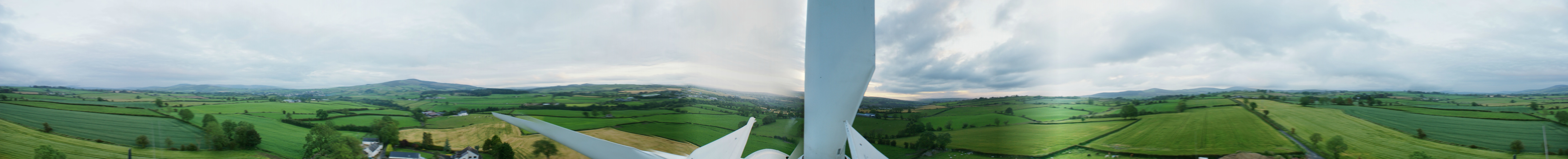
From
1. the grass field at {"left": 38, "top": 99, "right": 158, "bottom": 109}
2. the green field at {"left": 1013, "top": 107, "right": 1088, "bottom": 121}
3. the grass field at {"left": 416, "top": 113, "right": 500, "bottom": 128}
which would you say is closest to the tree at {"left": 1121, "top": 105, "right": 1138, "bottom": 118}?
the green field at {"left": 1013, "top": 107, "right": 1088, "bottom": 121}

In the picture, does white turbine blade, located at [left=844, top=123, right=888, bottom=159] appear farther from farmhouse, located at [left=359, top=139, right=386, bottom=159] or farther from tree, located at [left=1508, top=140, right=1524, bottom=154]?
farmhouse, located at [left=359, top=139, right=386, bottom=159]

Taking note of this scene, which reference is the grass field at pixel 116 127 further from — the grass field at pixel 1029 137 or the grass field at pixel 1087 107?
the grass field at pixel 1087 107

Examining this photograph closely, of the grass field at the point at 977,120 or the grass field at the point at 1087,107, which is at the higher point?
the grass field at the point at 1087,107

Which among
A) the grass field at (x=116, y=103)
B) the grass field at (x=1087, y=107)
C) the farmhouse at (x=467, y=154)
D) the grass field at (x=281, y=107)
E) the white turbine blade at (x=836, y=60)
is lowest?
the farmhouse at (x=467, y=154)

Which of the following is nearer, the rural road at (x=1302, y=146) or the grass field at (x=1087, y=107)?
the rural road at (x=1302, y=146)

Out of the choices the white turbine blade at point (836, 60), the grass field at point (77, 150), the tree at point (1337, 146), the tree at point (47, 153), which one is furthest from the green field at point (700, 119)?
the tree at point (47, 153)

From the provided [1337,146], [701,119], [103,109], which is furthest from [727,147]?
[103,109]

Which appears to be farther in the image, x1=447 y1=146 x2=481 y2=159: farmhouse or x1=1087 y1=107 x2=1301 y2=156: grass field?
x1=447 y1=146 x2=481 y2=159: farmhouse
